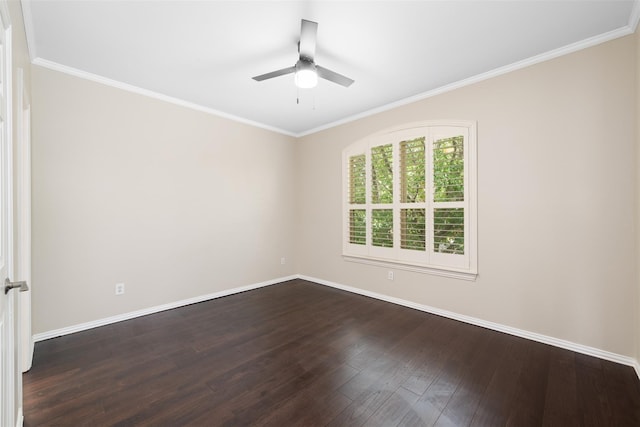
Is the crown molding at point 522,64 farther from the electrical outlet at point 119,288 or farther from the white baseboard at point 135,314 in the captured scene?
the electrical outlet at point 119,288

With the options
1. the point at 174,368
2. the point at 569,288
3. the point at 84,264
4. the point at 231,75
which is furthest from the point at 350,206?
the point at 84,264

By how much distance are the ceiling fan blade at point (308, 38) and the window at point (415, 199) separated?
182cm

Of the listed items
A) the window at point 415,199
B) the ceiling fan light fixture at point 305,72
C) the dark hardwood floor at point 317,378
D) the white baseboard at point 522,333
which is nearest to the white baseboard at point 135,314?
the dark hardwood floor at point 317,378

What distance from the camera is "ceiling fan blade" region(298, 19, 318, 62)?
202 cm

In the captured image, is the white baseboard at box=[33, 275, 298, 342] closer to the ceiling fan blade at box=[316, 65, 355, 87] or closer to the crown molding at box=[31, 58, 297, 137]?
the crown molding at box=[31, 58, 297, 137]

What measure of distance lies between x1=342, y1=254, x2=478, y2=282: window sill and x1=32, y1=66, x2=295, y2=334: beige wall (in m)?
1.58

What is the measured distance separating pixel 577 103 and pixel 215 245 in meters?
4.31

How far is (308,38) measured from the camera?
7.02 ft

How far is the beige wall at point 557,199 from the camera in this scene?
2.27 m

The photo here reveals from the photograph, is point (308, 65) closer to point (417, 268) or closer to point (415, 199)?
point (415, 199)

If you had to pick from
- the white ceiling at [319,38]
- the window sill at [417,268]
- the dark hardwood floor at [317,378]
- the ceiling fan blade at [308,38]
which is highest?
the white ceiling at [319,38]

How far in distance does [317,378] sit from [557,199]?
2.62 m

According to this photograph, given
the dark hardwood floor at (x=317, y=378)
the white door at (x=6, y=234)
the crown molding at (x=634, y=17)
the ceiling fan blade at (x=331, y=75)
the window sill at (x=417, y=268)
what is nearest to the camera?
the white door at (x=6, y=234)

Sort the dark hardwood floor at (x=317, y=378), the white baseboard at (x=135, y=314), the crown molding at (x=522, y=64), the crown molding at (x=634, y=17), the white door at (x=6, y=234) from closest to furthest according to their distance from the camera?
the white door at (x=6, y=234), the dark hardwood floor at (x=317, y=378), the crown molding at (x=634, y=17), the crown molding at (x=522, y=64), the white baseboard at (x=135, y=314)
